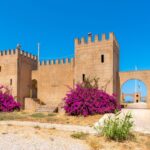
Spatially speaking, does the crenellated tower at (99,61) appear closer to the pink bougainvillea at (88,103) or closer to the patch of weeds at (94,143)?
the pink bougainvillea at (88,103)

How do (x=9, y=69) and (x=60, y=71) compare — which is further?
(x=9, y=69)

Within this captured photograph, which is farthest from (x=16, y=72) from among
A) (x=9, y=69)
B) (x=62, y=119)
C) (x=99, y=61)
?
(x=62, y=119)

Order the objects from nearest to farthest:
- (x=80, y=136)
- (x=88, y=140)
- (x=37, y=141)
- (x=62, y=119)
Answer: (x=37, y=141)
(x=88, y=140)
(x=80, y=136)
(x=62, y=119)

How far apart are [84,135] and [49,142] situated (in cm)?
177

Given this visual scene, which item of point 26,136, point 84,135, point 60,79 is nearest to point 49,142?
point 26,136

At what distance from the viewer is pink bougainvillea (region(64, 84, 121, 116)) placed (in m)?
17.2

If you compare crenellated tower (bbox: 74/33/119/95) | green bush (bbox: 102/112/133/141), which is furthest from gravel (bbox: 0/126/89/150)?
crenellated tower (bbox: 74/33/119/95)

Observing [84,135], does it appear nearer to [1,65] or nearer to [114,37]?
[114,37]

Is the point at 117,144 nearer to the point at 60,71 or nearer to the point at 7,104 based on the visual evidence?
the point at 7,104

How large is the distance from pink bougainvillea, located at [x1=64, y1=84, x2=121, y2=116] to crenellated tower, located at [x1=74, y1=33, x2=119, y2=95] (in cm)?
304

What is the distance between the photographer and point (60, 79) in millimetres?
26078

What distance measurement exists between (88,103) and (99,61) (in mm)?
5981

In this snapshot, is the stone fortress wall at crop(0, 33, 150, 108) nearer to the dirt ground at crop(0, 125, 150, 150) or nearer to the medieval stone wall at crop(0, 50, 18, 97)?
the medieval stone wall at crop(0, 50, 18, 97)

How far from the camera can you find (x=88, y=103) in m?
17.3
